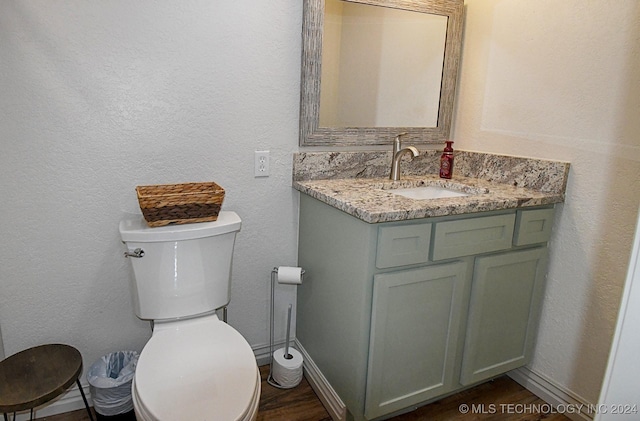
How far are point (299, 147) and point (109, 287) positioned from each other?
3.22 feet

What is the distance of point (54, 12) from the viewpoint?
1387 millimetres

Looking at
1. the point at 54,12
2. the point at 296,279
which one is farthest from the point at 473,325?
the point at 54,12

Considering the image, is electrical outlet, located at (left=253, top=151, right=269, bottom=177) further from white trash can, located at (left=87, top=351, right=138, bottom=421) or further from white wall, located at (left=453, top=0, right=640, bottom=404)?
white wall, located at (left=453, top=0, right=640, bottom=404)

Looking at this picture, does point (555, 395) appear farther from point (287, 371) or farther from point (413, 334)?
point (287, 371)

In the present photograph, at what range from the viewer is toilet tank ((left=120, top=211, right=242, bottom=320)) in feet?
4.78

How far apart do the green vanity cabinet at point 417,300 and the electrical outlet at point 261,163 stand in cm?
21

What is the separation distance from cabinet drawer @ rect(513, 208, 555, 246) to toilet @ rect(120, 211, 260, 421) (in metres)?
1.13

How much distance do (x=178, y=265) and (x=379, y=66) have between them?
127 cm

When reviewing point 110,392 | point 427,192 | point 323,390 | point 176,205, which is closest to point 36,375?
point 110,392

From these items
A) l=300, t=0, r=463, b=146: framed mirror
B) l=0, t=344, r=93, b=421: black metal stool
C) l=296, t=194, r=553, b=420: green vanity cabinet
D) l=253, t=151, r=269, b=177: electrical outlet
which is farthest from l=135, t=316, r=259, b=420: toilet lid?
l=300, t=0, r=463, b=146: framed mirror

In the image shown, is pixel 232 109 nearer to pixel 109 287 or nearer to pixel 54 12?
pixel 54 12

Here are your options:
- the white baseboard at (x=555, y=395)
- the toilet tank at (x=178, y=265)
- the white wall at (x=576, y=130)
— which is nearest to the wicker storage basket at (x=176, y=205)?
the toilet tank at (x=178, y=265)

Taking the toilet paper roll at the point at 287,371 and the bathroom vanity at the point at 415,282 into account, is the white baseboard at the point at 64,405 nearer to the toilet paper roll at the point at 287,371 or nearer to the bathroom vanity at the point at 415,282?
the toilet paper roll at the point at 287,371

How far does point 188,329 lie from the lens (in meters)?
1.48
